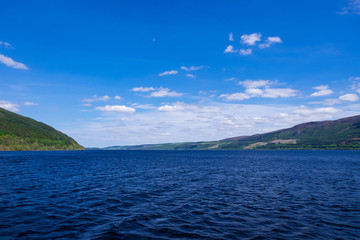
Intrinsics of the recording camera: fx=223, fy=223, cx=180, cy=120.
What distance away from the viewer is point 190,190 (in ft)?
136

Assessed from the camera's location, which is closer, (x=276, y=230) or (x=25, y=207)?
(x=276, y=230)

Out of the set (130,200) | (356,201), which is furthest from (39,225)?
(356,201)

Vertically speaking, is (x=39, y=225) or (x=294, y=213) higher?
(x=39, y=225)

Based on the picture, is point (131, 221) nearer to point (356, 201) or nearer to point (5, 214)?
point (5, 214)

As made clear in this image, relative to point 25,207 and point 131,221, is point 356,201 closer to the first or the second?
point 131,221

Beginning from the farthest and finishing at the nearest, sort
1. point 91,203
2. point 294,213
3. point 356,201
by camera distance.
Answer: point 356,201
point 91,203
point 294,213

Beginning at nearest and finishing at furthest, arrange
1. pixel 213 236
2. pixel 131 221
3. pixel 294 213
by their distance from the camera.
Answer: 1. pixel 213 236
2. pixel 131 221
3. pixel 294 213

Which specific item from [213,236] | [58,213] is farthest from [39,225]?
[213,236]

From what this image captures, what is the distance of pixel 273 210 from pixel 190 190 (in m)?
16.5

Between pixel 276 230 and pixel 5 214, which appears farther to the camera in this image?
pixel 5 214

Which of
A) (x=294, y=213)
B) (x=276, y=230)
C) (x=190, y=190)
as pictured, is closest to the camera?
(x=276, y=230)

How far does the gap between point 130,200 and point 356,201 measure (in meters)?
33.8

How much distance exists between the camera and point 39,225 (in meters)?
22.1

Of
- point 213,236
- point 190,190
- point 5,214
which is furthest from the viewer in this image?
point 190,190
